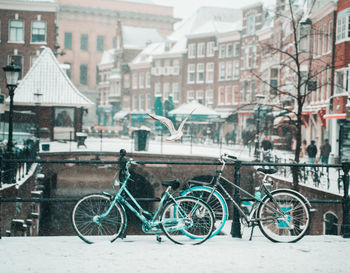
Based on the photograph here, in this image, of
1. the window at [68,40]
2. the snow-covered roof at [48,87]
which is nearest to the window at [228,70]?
the snow-covered roof at [48,87]

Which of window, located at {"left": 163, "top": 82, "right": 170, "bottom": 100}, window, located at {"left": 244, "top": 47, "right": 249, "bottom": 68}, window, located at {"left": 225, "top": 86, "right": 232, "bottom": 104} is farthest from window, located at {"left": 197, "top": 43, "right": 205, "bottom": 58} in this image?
window, located at {"left": 244, "top": 47, "right": 249, "bottom": 68}

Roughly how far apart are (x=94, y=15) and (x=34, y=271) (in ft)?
232

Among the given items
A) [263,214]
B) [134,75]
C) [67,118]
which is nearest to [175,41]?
[134,75]

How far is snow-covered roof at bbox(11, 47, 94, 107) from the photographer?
2911 cm

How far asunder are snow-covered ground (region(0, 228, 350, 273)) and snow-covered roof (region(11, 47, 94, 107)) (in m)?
23.7

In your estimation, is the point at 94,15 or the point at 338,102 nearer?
the point at 338,102

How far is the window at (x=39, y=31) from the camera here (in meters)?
35.5

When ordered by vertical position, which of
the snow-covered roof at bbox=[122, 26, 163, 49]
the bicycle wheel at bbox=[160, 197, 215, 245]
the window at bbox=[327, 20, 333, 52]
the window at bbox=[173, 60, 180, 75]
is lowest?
the bicycle wheel at bbox=[160, 197, 215, 245]

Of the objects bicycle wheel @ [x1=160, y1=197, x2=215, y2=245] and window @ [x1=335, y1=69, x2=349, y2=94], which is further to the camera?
window @ [x1=335, y1=69, x2=349, y2=94]

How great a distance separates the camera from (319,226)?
16625mm

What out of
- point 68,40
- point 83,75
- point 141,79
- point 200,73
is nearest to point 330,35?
point 200,73

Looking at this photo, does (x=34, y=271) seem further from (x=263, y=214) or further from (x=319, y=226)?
(x=319, y=226)

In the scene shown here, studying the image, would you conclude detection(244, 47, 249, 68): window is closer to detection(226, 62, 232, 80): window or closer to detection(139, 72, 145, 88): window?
detection(226, 62, 232, 80): window

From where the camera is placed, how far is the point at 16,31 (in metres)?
34.6
